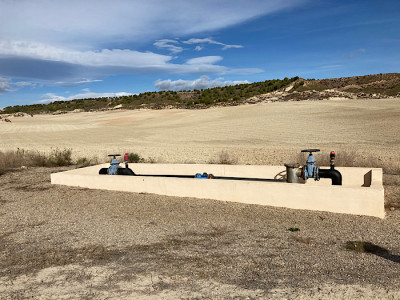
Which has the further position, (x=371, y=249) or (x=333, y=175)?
(x=333, y=175)

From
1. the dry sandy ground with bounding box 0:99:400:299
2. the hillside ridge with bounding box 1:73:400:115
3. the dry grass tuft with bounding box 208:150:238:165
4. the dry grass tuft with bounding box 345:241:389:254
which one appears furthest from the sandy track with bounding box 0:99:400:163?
the hillside ridge with bounding box 1:73:400:115

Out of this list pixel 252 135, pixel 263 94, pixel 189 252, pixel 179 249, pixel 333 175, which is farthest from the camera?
pixel 263 94

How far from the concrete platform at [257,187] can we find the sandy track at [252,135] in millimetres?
4304

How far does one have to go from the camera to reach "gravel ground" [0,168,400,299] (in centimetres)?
423

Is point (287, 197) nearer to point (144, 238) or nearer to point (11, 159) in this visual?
point (144, 238)

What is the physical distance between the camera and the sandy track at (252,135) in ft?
61.3

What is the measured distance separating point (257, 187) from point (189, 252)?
304 centimetres

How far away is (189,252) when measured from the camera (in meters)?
5.40

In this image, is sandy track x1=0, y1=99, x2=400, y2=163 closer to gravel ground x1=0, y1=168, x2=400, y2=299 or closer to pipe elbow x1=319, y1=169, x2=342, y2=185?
pipe elbow x1=319, y1=169, x2=342, y2=185

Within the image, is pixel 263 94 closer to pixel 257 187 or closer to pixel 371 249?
pixel 257 187

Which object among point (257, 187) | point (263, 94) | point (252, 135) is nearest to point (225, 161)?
point (257, 187)

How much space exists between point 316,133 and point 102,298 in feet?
77.5

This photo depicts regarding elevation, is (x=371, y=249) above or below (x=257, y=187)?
below

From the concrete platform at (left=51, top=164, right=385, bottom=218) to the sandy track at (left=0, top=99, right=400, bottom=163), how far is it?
14.1 ft
